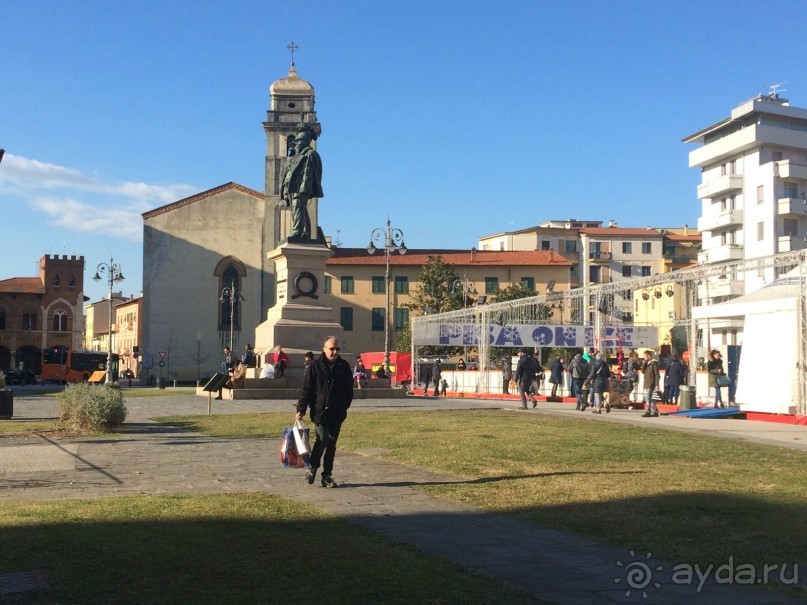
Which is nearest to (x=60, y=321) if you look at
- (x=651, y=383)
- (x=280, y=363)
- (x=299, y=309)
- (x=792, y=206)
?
(x=299, y=309)

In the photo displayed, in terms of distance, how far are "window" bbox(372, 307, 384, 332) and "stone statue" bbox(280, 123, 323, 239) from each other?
155 ft

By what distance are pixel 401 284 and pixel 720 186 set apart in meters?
29.3

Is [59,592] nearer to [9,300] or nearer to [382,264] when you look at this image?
[382,264]

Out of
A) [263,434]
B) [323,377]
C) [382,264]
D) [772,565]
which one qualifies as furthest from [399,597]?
[382,264]

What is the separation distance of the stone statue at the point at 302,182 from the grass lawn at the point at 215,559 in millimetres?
25089

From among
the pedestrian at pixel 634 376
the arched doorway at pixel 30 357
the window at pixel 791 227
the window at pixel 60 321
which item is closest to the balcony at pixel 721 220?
the window at pixel 791 227

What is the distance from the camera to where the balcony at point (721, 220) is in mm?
64500

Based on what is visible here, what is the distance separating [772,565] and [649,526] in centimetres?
145

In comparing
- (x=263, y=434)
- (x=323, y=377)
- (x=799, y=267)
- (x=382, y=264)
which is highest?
(x=382, y=264)

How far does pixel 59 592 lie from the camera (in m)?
5.24

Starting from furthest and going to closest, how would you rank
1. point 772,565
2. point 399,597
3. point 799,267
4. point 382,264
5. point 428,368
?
point 382,264
point 428,368
point 799,267
point 772,565
point 399,597

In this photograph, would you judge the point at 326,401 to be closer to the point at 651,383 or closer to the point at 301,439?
the point at 301,439

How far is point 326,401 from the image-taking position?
10023 millimetres

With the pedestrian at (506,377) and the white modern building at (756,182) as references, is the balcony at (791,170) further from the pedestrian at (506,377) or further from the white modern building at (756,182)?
the pedestrian at (506,377)
